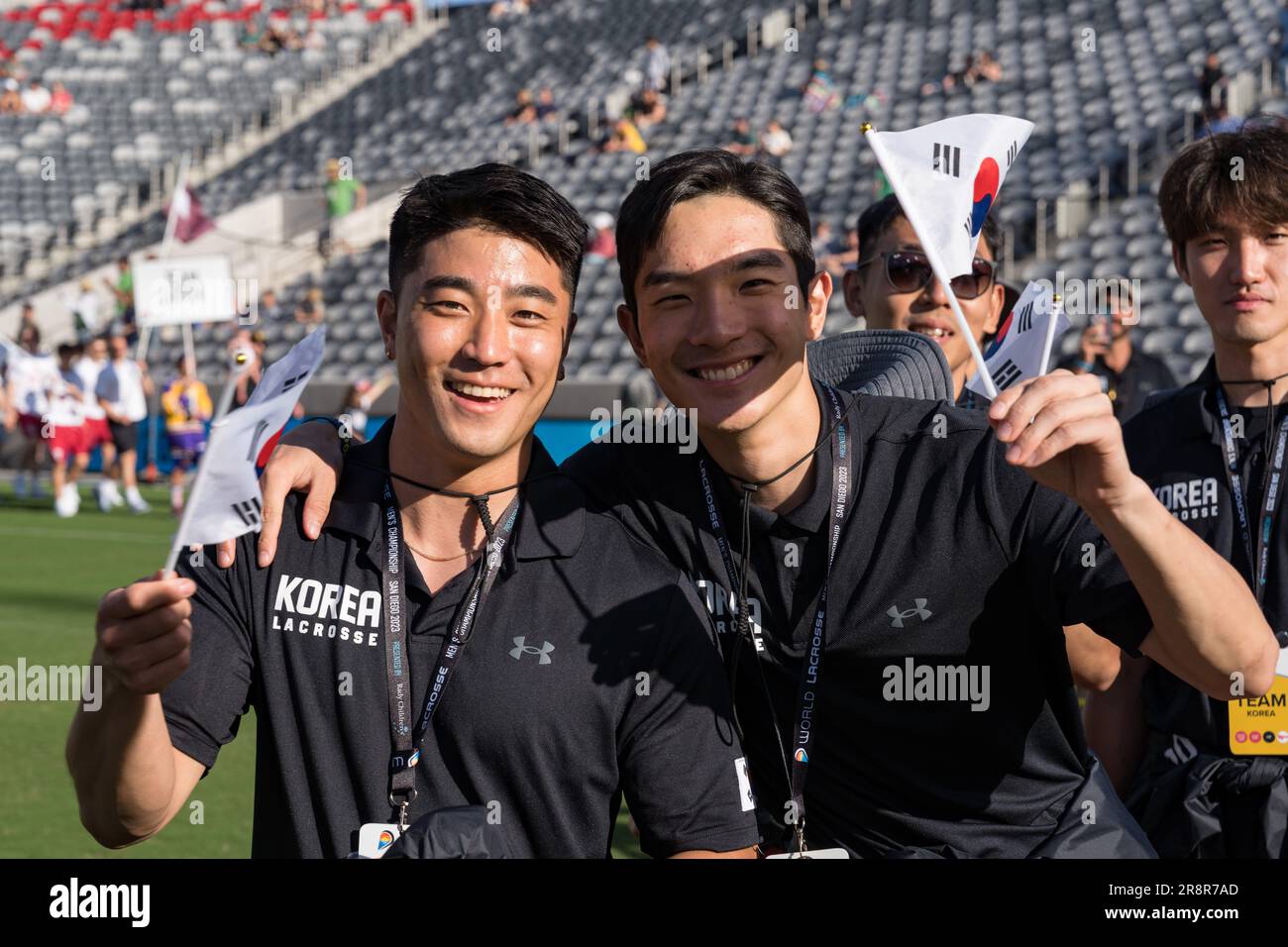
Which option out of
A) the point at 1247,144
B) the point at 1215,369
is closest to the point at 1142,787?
the point at 1215,369

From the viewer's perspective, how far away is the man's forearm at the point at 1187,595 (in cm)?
220

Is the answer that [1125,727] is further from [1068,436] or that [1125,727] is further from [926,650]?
[1068,436]

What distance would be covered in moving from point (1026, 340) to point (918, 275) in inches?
60.5

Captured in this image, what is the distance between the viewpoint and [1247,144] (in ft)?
10.8

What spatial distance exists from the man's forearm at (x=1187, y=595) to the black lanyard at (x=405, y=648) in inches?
36.2

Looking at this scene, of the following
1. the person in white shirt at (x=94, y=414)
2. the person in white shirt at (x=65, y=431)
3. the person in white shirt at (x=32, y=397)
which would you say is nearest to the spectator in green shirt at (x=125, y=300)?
the person in white shirt at (x=32, y=397)

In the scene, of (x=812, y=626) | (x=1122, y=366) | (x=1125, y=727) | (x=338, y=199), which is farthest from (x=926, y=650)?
(x=338, y=199)

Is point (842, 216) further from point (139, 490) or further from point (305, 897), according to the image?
point (305, 897)

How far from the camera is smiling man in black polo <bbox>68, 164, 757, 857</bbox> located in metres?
2.26

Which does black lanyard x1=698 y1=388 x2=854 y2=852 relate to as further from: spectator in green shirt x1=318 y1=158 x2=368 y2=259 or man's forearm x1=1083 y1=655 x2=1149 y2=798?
spectator in green shirt x1=318 y1=158 x2=368 y2=259

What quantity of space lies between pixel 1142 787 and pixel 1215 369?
0.93m

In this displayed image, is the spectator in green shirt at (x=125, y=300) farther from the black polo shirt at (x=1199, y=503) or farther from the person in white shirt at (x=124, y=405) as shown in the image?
the black polo shirt at (x=1199, y=503)

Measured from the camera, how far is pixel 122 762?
7.00 ft

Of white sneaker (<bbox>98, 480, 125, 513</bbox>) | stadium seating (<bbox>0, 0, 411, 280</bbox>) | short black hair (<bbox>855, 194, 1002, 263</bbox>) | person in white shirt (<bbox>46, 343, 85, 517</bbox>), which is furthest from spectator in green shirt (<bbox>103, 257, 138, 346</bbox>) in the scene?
short black hair (<bbox>855, 194, 1002, 263</bbox>)
